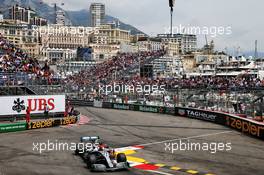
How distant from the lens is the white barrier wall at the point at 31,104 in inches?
1185

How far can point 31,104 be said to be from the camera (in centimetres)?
3092

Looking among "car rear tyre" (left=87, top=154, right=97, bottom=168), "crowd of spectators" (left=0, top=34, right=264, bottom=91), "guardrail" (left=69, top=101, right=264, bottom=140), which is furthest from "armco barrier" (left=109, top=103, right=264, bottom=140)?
"car rear tyre" (left=87, top=154, right=97, bottom=168)

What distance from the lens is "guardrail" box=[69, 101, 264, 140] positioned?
2347cm

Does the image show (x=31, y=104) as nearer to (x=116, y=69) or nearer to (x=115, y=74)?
(x=115, y=74)

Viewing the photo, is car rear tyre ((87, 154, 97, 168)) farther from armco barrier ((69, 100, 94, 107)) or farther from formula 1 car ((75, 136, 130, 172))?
armco barrier ((69, 100, 94, 107))

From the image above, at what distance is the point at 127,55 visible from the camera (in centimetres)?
8256

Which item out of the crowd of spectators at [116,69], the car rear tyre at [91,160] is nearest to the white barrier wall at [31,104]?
the car rear tyre at [91,160]

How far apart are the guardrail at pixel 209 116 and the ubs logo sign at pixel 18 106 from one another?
14.8m

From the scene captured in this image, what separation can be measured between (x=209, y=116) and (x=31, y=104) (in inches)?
571

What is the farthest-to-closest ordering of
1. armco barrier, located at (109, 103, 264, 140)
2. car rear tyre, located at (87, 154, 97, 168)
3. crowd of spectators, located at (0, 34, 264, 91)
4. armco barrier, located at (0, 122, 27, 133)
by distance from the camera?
crowd of spectators, located at (0, 34, 264, 91) → armco barrier, located at (0, 122, 27, 133) → armco barrier, located at (109, 103, 264, 140) → car rear tyre, located at (87, 154, 97, 168)

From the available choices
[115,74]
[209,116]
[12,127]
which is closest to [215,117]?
[209,116]

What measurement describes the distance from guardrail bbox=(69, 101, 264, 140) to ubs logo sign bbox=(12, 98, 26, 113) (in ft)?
48.6

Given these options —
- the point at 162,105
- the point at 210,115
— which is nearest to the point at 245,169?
the point at 210,115

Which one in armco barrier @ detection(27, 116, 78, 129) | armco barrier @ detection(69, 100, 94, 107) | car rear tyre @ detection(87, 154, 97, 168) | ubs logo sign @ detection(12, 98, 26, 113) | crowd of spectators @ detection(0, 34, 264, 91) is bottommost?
car rear tyre @ detection(87, 154, 97, 168)
